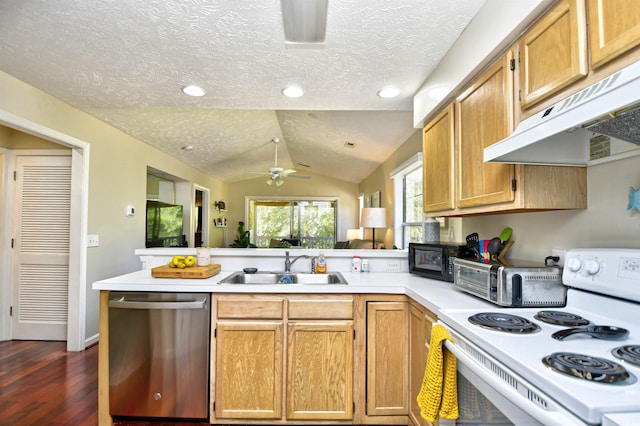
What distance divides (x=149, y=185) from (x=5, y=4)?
4.01 meters

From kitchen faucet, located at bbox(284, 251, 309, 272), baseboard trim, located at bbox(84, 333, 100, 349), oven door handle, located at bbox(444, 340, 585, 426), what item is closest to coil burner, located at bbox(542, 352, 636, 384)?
oven door handle, located at bbox(444, 340, 585, 426)

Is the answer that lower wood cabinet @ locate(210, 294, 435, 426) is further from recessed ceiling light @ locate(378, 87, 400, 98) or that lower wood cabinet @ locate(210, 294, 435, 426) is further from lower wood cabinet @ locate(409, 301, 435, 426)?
recessed ceiling light @ locate(378, 87, 400, 98)

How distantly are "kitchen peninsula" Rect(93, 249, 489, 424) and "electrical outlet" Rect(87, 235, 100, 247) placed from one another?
5.35 ft

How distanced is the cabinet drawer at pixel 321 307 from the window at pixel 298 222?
6.84 metres

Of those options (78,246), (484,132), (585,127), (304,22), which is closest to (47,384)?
(78,246)

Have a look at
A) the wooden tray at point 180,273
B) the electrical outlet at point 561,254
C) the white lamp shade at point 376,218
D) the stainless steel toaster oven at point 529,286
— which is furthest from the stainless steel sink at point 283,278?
the white lamp shade at point 376,218

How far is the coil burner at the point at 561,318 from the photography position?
1.20 metres

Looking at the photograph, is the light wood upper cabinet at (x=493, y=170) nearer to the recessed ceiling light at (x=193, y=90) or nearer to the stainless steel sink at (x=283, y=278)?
the stainless steel sink at (x=283, y=278)

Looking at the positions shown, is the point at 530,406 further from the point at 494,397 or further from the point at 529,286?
the point at 529,286

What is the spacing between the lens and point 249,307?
1995 millimetres

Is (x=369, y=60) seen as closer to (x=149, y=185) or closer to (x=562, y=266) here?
(x=562, y=266)

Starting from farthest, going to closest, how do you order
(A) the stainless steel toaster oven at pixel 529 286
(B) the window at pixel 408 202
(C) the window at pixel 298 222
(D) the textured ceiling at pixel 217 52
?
1. (C) the window at pixel 298 222
2. (B) the window at pixel 408 202
3. (D) the textured ceiling at pixel 217 52
4. (A) the stainless steel toaster oven at pixel 529 286

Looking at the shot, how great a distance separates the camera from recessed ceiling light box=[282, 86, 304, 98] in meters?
2.52

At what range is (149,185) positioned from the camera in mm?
5430
